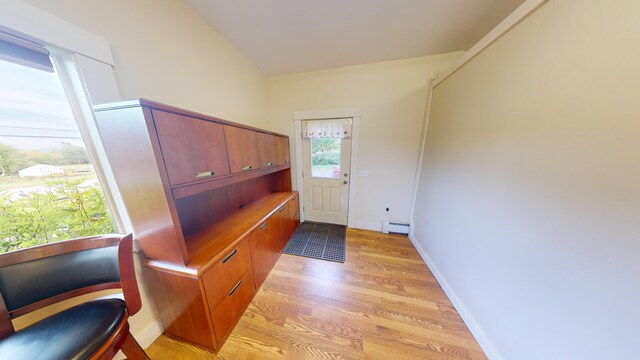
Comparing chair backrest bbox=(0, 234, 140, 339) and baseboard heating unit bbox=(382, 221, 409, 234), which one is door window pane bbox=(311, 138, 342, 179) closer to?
baseboard heating unit bbox=(382, 221, 409, 234)

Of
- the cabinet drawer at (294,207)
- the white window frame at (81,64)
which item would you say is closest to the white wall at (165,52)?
the white window frame at (81,64)

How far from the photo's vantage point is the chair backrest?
2.33 ft

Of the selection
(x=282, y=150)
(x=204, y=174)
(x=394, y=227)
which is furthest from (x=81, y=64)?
(x=394, y=227)

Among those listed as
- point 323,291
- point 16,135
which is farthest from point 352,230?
point 16,135

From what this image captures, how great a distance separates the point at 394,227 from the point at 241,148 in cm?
246

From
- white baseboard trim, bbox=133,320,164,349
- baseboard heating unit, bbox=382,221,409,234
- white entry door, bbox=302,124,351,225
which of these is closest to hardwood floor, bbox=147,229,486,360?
white baseboard trim, bbox=133,320,164,349

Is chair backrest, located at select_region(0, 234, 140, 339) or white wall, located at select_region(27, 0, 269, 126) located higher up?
white wall, located at select_region(27, 0, 269, 126)

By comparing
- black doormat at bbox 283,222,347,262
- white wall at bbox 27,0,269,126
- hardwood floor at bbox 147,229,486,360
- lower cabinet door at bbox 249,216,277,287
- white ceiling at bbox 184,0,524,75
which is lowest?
hardwood floor at bbox 147,229,486,360

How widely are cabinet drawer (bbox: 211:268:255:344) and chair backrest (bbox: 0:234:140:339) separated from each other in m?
0.49

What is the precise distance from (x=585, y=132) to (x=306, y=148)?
2.49 metres

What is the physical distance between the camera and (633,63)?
24.7 inches

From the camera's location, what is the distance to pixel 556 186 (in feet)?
2.79

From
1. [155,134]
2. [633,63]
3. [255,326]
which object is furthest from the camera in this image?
[255,326]

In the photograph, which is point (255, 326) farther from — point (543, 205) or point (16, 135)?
point (543, 205)
